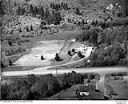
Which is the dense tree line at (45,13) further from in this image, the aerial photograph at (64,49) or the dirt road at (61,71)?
the dirt road at (61,71)

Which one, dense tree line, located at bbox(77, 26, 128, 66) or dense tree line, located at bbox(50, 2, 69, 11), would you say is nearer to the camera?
dense tree line, located at bbox(77, 26, 128, 66)

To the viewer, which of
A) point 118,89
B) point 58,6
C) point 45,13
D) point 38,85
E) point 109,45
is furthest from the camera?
point 45,13

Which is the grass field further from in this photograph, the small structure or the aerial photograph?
the small structure

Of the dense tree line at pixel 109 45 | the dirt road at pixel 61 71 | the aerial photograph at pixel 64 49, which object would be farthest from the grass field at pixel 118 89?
the dense tree line at pixel 109 45

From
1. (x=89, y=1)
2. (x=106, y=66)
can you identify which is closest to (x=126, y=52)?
(x=106, y=66)

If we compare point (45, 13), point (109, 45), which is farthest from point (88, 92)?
point (45, 13)

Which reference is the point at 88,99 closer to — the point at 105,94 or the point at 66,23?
the point at 105,94

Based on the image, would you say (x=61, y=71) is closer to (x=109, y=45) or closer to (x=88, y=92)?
(x=88, y=92)

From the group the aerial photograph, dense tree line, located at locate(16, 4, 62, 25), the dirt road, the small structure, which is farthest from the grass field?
dense tree line, located at locate(16, 4, 62, 25)
